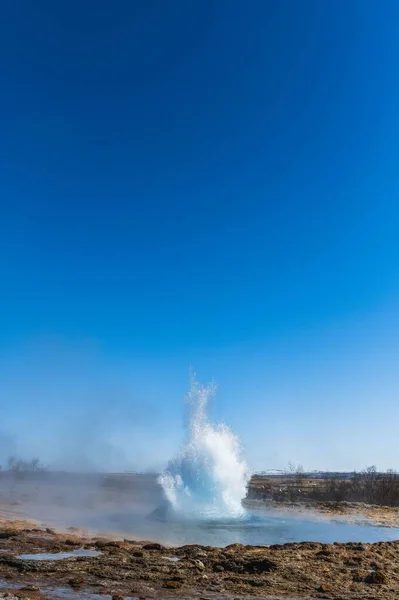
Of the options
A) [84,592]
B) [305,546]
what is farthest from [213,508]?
[84,592]

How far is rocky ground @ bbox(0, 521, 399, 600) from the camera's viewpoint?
491 inches

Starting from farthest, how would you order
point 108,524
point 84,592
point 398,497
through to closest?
point 398,497 → point 108,524 → point 84,592

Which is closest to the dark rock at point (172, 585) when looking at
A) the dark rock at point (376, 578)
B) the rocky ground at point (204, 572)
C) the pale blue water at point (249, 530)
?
the rocky ground at point (204, 572)

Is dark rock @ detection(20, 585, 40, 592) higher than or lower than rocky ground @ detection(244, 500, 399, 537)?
lower

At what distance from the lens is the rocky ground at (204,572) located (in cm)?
1246

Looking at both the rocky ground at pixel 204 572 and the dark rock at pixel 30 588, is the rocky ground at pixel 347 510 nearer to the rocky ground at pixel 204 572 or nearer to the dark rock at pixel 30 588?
the rocky ground at pixel 204 572

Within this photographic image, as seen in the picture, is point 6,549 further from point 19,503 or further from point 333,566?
point 19,503

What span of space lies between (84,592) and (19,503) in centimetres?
3524

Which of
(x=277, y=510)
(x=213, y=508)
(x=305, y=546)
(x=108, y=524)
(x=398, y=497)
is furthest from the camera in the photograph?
(x=398, y=497)

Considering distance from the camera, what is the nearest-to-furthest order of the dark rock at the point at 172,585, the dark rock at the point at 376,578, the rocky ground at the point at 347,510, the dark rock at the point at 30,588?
the dark rock at the point at 30,588
the dark rock at the point at 172,585
the dark rock at the point at 376,578
the rocky ground at the point at 347,510

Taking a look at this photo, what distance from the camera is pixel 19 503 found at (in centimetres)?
4322

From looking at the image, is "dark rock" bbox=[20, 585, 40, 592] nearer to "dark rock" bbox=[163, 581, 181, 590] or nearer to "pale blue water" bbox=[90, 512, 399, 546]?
"dark rock" bbox=[163, 581, 181, 590]

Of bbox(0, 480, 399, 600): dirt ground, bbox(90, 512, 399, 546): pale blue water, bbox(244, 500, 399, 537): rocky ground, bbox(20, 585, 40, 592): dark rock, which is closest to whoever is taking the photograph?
bbox(20, 585, 40, 592): dark rock

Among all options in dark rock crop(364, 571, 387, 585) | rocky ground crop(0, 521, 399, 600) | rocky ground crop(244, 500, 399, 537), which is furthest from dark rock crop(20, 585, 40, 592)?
rocky ground crop(244, 500, 399, 537)
